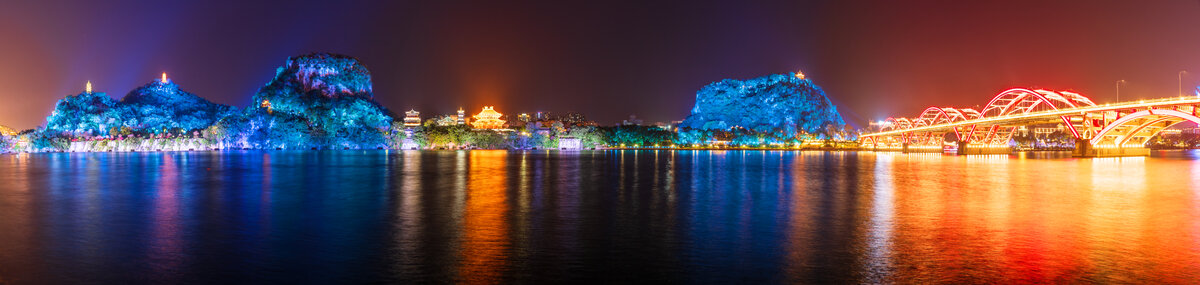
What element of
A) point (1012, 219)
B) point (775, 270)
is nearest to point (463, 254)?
point (775, 270)

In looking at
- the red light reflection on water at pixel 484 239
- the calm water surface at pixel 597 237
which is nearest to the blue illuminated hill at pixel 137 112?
the calm water surface at pixel 597 237

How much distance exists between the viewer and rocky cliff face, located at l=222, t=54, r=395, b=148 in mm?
139000

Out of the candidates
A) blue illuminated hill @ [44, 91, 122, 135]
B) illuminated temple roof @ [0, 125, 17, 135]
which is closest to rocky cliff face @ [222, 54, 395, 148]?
blue illuminated hill @ [44, 91, 122, 135]

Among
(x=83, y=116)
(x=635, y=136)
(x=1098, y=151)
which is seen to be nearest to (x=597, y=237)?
(x=1098, y=151)

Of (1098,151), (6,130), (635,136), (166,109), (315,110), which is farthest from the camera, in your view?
(635,136)

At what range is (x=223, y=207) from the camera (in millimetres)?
21906

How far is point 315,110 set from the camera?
15188cm

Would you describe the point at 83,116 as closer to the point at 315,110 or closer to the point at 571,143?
the point at 315,110

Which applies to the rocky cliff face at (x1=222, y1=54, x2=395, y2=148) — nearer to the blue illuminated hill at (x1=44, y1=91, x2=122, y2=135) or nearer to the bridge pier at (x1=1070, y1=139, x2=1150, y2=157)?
the blue illuminated hill at (x1=44, y1=91, x2=122, y2=135)

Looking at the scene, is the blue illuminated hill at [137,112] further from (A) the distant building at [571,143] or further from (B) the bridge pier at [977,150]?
(B) the bridge pier at [977,150]

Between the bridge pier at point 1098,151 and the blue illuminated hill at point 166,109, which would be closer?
the bridge pier at point 1098,151

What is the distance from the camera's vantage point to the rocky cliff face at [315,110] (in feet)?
456

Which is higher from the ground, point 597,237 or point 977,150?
point 977,150

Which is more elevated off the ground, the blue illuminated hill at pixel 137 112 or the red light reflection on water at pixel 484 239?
the blue illuminated hill at pixel 137 112
